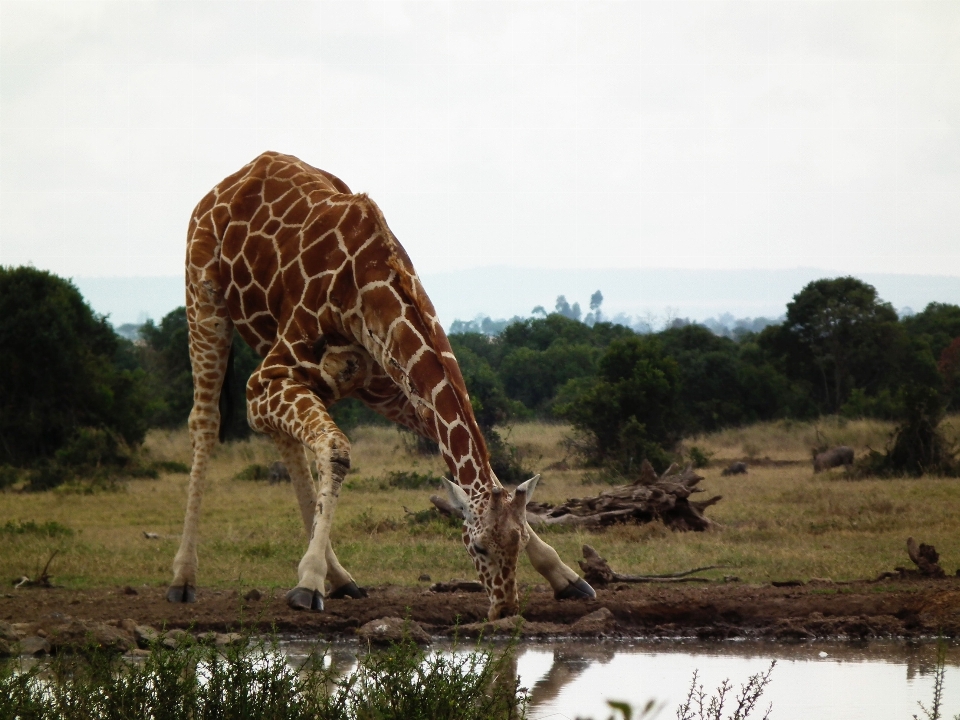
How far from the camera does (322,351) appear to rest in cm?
810

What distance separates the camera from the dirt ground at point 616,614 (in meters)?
7.07

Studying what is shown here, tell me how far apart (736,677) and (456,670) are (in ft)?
6.91

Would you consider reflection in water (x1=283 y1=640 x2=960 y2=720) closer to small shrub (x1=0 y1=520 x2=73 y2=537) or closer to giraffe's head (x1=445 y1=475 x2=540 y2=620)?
giraffe's head (x1=445 y1=475 x2=540 y2=620)

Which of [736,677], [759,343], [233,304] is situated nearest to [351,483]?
[233,304]

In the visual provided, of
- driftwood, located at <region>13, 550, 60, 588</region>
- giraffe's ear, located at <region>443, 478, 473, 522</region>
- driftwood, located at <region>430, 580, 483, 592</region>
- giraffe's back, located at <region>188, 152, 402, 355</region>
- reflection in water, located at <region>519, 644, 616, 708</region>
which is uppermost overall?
giraffe's back, located at <region>188, 152, 402, 355</region>

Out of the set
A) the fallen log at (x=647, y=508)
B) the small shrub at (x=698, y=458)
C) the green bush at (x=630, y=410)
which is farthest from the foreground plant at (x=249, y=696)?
the small shrub at (x=698, y=458)

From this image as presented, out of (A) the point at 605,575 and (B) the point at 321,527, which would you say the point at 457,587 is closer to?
(A) the point at 605,575

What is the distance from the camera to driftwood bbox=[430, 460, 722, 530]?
1206cm

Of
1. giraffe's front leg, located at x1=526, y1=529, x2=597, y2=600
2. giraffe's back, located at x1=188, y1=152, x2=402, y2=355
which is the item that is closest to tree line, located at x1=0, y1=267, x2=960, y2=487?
giraffe's back, located at x1=188, y1=152, x2=402, y2=355

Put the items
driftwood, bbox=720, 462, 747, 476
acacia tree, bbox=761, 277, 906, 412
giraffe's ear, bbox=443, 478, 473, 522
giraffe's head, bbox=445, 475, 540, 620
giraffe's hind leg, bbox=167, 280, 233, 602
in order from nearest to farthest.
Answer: giraffe's head, bbox=445, 475, 540, 620, giraffe's ear, bbox=443, 478, 473, 522, giraffe's hind leg, bbox=167, 280, 233, 602, driftwood, bbox=720, 462, 747, 476, acacia tree, bbox=761, 277, 906, 412

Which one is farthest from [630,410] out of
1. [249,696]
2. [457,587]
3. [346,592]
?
[249,696]

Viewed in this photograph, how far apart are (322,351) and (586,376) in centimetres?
2158

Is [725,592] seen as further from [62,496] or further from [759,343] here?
[759,343]

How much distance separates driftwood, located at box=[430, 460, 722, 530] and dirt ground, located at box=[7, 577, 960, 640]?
12.4 feet
